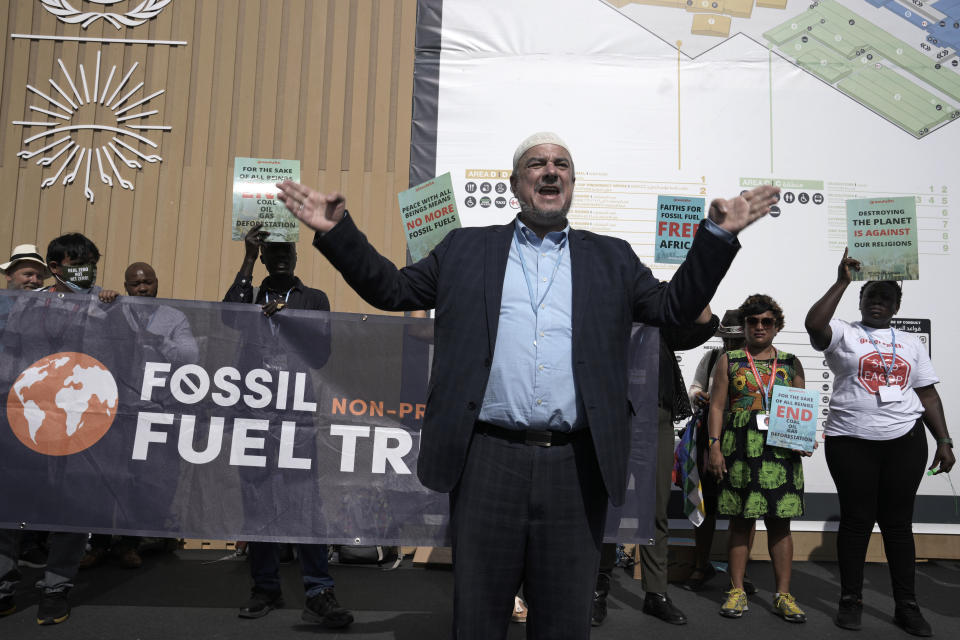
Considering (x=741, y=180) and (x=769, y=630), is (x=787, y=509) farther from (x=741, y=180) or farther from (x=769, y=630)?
(x=741, y=180)

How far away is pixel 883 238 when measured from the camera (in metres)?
3.97

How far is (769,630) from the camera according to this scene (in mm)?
4105

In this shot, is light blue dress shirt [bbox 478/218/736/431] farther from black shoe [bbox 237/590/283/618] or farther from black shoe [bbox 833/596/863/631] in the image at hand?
black shoe [bbox 833/596/863/631]

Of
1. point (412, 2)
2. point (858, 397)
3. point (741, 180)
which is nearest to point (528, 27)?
point (412, 2)

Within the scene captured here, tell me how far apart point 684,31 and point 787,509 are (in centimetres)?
407

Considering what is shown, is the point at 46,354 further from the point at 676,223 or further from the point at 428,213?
the point at 676,223

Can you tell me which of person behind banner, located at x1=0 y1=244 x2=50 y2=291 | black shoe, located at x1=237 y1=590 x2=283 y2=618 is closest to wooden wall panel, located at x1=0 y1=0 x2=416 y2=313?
person behind banner, located at x1=0 y1=244 x2=50 y2=291

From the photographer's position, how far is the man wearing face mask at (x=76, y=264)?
4.23 meters

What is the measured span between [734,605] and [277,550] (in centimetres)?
267

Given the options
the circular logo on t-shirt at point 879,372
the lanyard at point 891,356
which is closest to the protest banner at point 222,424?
the circular logo on t-shirt at point 879,372

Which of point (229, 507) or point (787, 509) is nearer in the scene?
point (229, 507)

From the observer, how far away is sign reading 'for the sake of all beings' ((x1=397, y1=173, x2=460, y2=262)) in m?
3.86

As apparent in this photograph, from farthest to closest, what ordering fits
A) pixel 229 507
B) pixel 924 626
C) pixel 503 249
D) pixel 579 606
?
pixel 924 626 → pixel 229 507 → pixel 503 249 → pixel 579 606

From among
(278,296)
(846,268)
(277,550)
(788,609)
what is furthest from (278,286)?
(788,609)
